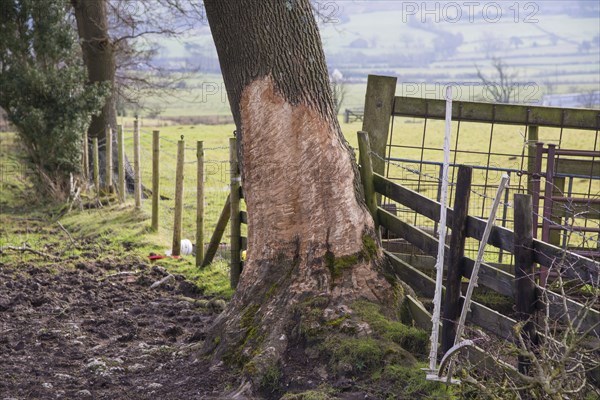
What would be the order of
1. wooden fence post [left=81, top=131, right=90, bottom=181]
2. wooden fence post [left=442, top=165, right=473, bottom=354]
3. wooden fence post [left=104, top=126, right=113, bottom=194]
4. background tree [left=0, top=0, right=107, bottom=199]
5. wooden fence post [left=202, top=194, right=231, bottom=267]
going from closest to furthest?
wooden fence post [left=442, top=165, right=473, bottom=354] → wooden fence post [left=202, top=194, right=231, bottom=267] → wooden fence post [left=104, top=126, right=113, bottom=194] → background tree [left=0, top=0, right=107, bottom=199] → wooden fence post [left=81, top=131, right=90, bottom=181]

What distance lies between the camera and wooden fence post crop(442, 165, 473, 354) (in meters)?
5.24

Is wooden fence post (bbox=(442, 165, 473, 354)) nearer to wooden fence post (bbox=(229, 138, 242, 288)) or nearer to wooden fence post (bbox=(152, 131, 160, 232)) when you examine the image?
wooden fence post (bbox=(229, 138, 242, 288))

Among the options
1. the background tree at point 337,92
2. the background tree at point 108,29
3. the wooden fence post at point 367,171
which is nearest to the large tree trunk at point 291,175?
the wooden fence post at point 367,171

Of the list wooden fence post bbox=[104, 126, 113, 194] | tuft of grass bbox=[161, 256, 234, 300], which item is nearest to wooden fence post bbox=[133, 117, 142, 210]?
wooden fence post bbox=[104, 126, 113, 194]

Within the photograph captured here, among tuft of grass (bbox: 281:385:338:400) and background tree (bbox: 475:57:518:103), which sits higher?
background tree (bbox: 475:57:518:103)

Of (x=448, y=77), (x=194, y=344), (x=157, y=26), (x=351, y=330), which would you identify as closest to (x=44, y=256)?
(x=194, y=344)

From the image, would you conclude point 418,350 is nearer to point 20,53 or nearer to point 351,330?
point 351,330

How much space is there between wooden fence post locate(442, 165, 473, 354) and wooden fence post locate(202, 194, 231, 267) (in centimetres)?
439

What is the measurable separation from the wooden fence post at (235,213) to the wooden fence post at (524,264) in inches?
191

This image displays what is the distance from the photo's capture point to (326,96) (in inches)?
254

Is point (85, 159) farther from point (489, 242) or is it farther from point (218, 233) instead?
point (489, 242)

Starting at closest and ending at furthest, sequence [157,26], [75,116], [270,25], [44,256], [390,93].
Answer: [270,25]
[390,93]
[44,256]
[75,116]
[157,26]

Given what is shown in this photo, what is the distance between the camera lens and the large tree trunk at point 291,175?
6191 mm

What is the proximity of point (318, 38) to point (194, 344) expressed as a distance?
112 inches
